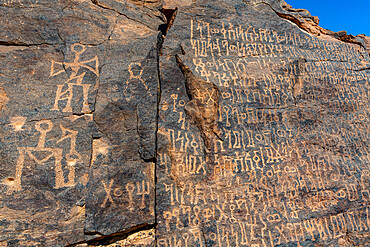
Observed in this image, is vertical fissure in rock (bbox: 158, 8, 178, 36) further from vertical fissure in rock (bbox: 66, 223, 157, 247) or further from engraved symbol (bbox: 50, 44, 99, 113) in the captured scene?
vertical fissure in rock (bbox: 66, 223, 157, 247)

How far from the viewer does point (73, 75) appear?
3480mm

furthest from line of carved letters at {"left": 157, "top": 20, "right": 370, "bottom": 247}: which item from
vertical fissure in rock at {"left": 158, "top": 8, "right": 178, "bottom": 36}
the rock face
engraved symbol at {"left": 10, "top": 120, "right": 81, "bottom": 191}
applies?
engraved symbol at {"left": 10, "top": 120, "right": 81, "bottom": 191}

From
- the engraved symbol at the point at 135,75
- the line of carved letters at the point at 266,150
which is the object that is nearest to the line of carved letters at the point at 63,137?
the engraved symbol at the point at 135,75

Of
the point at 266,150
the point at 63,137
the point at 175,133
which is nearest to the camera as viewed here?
the point at 63,137

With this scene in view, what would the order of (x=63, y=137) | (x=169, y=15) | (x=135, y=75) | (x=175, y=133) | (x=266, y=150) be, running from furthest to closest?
(x=169, y=15)
(x=135, y=75)
(x=266, y=150)
(x=175, y=133)
(x=63, y=137)

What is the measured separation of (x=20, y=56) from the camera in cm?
342

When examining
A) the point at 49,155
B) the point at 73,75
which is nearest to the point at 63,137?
the point at 49,155

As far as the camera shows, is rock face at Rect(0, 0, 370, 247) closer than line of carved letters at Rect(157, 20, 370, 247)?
Yes

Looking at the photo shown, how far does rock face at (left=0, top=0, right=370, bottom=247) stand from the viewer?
115 inches

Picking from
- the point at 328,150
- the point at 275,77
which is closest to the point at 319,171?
the point at 328,150

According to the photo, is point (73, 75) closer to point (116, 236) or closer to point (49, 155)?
point (49, 155)

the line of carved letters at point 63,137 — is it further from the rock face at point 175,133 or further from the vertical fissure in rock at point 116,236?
the vertical fissure in rock at point 116,236

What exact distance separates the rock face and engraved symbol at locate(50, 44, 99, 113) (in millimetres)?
15

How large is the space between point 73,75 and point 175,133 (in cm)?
151
